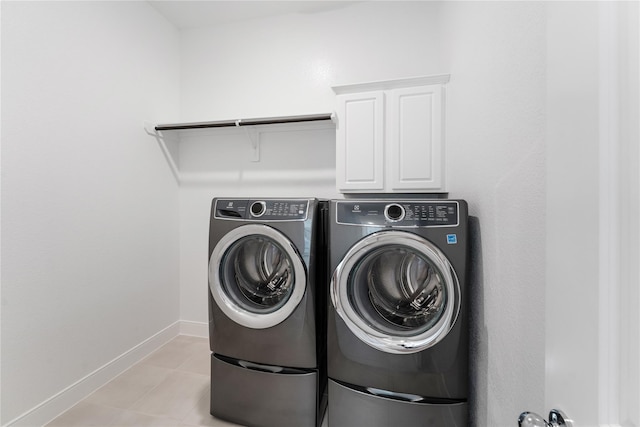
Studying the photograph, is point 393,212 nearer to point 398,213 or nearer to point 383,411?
point 398,213

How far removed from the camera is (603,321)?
14.2 inches

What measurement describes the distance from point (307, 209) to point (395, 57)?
1.52 meters

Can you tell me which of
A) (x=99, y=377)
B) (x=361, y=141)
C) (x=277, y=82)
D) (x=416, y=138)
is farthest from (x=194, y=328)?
(x=416, y=138)

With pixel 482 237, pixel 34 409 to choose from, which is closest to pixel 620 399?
pixel 482 237

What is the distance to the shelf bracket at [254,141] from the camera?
238cm

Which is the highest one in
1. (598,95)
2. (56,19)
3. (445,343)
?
(56,19)

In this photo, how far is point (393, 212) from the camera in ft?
4.26

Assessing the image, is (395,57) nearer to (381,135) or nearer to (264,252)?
(381,135)

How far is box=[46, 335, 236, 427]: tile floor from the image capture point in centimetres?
156

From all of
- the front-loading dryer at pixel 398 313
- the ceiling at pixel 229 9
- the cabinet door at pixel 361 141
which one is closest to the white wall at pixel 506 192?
the front-loading dryer at pixel 398 313

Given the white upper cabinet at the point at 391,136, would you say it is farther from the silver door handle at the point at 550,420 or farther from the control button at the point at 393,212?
the silver door handle at the point at 550,420

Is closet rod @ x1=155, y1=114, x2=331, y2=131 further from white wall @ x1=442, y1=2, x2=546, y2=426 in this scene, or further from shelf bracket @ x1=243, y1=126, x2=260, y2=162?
white wall @ x1=442, y1=2, x2=546, y2=426

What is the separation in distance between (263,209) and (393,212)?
0.66 m

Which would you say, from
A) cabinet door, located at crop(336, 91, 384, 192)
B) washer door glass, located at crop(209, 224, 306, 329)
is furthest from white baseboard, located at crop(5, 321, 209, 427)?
cabinet door, located at crop(336, 91, 384, 192)
